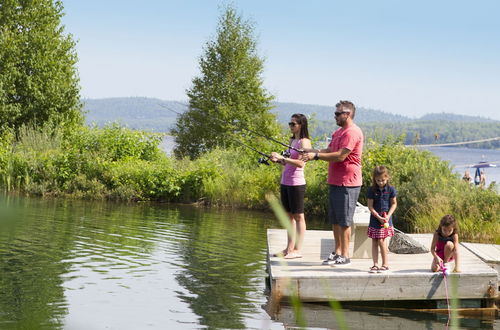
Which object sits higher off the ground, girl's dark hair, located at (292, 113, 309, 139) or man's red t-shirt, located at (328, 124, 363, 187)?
girl's dark hair, located at (292, 113, 309, 139)

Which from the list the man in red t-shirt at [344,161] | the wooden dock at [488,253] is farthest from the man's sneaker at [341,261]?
the wooden dock at [488,253]

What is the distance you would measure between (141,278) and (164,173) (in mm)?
12274

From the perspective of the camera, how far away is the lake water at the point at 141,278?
7961mm

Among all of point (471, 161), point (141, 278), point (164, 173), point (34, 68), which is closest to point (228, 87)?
point (34, 68)

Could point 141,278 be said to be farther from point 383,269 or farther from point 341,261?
point 383,269

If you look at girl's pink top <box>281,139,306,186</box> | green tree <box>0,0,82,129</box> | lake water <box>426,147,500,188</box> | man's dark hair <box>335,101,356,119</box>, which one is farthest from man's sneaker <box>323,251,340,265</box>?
green tree <box>0,0,82,129</box>

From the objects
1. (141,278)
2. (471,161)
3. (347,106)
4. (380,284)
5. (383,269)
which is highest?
(471,161)

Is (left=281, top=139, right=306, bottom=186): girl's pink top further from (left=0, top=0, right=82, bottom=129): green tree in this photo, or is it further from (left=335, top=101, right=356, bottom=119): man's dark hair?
(left=0, top=0, right=82, bottom=129): green tree

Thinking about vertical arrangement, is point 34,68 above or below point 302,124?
above

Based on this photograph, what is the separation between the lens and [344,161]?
854 centimetres

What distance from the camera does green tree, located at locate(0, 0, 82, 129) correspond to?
101 feet

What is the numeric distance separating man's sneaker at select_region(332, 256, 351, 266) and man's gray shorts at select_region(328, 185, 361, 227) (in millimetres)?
505

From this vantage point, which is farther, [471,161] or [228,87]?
[471,161]

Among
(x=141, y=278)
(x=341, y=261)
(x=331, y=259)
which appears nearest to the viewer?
(x=341, y=261)
